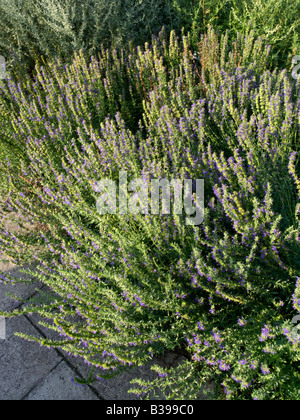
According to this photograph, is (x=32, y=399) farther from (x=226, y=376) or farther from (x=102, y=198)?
(x=102, y=198)

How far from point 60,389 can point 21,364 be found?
33 cm

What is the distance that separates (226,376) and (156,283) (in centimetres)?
60

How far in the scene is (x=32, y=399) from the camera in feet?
6.28

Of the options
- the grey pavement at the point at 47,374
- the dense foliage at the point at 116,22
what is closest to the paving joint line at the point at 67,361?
the grey pavement at the point at 47,374

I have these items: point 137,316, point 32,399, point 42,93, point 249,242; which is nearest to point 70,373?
point 32,399

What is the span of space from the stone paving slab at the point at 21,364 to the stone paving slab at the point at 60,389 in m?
0.04

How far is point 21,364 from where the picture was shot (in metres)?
2.07

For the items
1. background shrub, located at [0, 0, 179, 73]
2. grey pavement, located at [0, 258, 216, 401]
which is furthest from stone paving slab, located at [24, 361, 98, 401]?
background shrub, located at [0, 0, 179, 73]

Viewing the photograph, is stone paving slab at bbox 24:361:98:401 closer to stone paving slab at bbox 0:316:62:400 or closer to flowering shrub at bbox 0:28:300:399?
stone paving slab at bbox 0:316:62:400

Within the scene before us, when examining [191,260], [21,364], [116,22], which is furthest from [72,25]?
[21,364]

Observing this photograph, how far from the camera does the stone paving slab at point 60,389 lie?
74.4 inches

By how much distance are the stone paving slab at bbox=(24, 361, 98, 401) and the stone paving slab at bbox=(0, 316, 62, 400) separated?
39mm

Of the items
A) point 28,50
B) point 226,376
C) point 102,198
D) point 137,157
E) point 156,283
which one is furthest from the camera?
point 28,50

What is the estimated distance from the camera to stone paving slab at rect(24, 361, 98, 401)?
1.89 m
